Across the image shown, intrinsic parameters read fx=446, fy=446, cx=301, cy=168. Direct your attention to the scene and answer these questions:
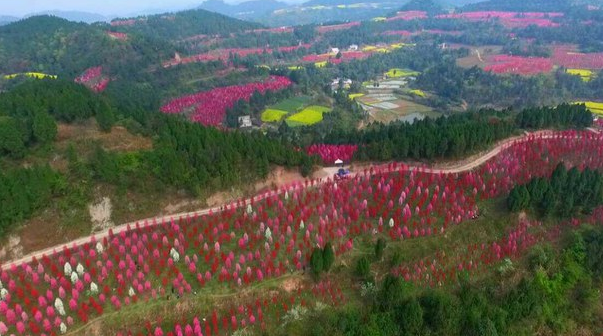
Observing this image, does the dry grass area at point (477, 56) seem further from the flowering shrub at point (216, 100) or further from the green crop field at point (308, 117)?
the green crop field at point (308, 117)

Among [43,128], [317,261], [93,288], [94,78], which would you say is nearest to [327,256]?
[317,261]

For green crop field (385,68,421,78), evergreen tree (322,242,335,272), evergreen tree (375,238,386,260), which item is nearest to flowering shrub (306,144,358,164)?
evergreen tree (375,238,386,260)

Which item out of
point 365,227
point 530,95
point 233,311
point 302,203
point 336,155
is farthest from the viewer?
point 530,95

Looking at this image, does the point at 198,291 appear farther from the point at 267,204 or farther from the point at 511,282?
the point at 511,282

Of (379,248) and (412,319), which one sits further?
(379,248)

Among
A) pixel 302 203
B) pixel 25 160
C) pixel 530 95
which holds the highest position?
pixel 25 160

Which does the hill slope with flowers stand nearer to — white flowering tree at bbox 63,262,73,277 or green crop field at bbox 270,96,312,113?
white flowering tree at bbox 63,262,73,277

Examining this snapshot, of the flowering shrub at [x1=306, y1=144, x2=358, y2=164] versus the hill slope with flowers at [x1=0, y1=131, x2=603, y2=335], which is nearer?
the hill slope with flowers at [x1=0, y1=131, x2=603, y2=335]

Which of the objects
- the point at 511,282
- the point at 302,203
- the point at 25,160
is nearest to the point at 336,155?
the point at 302,203

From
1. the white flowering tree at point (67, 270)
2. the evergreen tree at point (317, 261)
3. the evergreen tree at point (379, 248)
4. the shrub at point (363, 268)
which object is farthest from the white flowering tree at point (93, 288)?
the evergreen tree at point (379, 248)

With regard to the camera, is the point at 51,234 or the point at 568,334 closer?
the point at 568,334

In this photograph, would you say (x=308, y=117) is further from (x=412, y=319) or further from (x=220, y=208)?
(x=412, y=319)
